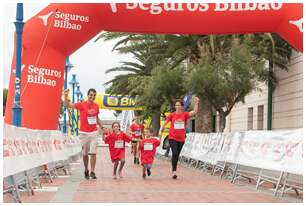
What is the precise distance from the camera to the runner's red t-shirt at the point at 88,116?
13.1m

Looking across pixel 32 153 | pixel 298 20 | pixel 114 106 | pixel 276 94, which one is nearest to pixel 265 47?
pixel 276 94

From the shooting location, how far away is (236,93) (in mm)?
24250

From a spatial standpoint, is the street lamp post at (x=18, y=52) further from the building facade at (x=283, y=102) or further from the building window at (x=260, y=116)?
the building window at (x=260, y=116)

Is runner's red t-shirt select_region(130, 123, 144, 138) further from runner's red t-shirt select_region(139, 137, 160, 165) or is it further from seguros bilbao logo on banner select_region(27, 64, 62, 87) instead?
seguros bilbao logo on banner select_region(27, 64, 62, 87)

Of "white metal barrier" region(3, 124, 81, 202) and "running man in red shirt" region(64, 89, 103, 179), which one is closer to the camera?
"white metal barrier" region(3, 124, 81, 202)

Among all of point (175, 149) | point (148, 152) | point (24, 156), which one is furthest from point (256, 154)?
point (24, 156)

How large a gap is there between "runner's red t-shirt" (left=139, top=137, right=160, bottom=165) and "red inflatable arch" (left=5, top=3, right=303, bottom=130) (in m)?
2.18

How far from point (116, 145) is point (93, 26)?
2923 millimetres

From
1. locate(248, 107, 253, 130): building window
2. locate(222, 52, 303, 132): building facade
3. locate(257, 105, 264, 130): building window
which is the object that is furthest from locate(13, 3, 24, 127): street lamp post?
locate(248, 107, 253, 130): building window

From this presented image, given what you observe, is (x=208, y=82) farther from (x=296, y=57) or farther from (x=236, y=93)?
(x=296, y=57)

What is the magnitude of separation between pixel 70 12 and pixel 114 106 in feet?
137

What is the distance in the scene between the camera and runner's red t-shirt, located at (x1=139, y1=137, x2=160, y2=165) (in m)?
13.8

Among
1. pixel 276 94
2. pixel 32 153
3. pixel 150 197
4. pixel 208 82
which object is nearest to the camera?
pixel 150 197

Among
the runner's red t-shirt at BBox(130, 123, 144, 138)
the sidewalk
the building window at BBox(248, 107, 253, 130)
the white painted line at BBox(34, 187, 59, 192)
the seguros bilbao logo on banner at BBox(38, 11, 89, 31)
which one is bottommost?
the white painted line at BBox(34, 187, 59, 192)
